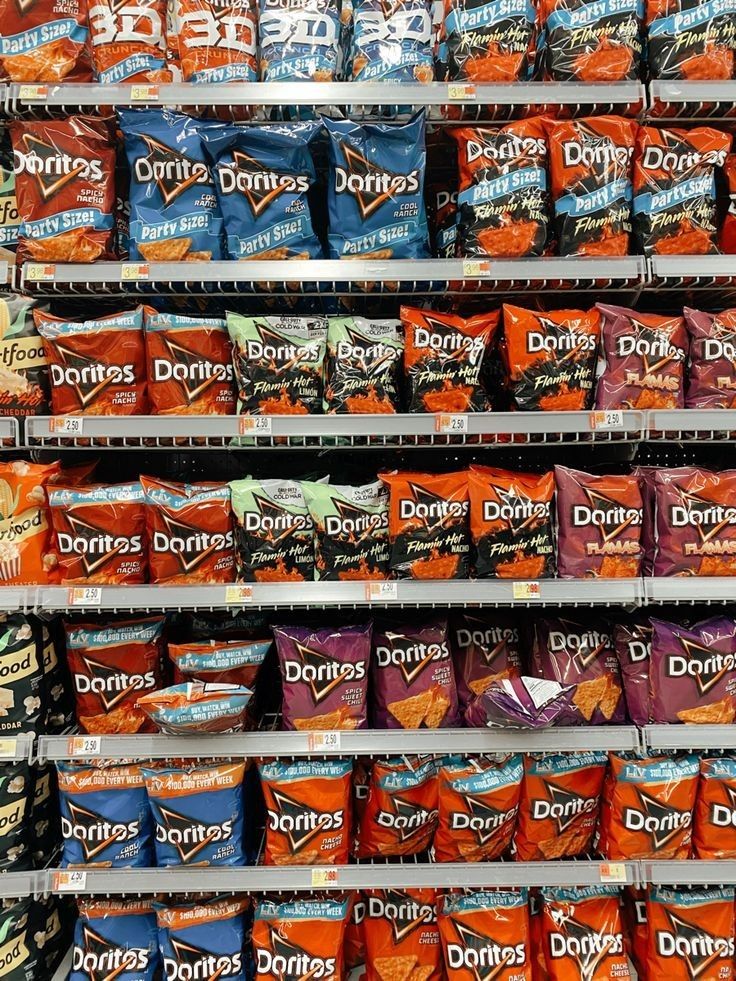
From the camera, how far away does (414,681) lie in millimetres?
1603

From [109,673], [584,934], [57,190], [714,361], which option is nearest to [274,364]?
[57,190]

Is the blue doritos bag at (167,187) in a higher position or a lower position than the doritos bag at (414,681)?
higher

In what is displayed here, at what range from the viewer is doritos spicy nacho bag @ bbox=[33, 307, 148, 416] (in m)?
1.55

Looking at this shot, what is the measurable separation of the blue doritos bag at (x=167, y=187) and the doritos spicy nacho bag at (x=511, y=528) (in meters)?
0.97

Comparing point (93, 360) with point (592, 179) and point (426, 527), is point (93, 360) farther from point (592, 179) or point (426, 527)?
point (592, 179)

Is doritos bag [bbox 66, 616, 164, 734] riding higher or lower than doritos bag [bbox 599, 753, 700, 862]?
higher

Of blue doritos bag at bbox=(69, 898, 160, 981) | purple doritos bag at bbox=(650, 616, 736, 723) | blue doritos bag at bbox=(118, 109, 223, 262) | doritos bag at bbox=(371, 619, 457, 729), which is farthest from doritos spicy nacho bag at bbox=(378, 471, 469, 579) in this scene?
blue doritos bag at bbox=(69, 898, 160, 981)

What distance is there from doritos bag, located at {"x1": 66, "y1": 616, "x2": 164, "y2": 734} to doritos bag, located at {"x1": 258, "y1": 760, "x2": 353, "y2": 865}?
385 millimetres

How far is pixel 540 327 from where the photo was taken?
1.56 meters

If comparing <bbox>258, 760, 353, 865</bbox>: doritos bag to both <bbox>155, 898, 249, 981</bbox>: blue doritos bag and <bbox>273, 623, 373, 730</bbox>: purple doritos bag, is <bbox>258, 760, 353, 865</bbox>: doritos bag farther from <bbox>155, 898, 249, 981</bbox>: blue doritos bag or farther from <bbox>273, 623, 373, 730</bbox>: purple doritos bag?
<bbox>155, 898, 249, 981</bbox>: blue doritos bag

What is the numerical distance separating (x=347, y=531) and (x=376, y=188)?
90cm

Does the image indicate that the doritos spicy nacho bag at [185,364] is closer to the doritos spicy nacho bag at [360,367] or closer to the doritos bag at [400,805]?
the doritos spicy nacho bag at [360,367]

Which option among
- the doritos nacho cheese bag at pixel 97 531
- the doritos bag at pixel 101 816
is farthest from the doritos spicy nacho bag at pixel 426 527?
the doritos bag at pixel 101 816

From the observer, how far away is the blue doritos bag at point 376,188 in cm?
155
